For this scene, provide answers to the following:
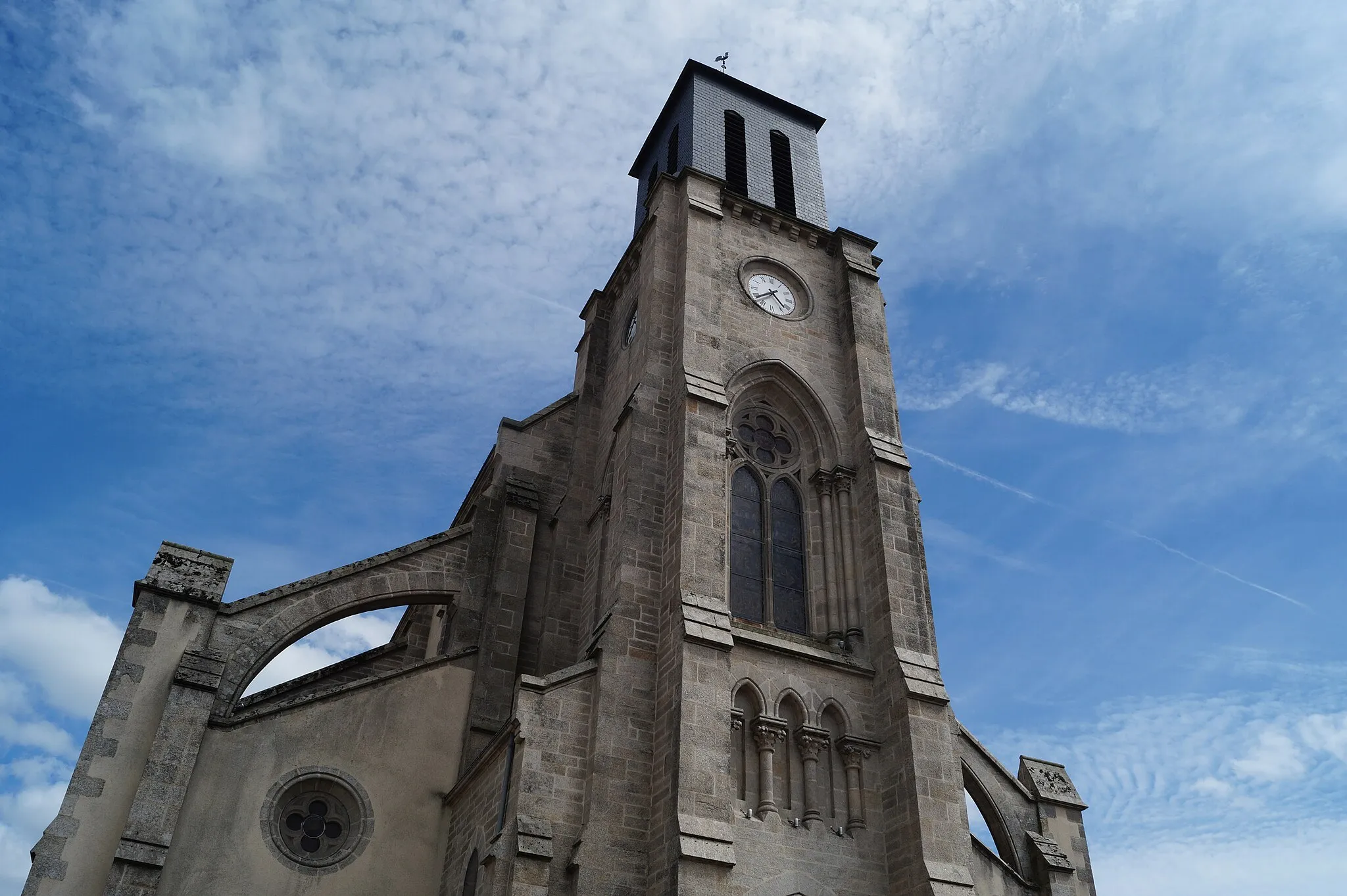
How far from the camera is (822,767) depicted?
Result: 48.1 feet

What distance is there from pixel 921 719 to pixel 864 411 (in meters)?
5.83

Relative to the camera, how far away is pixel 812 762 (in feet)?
47.5

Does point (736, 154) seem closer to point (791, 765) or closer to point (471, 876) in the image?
point (791, 765)

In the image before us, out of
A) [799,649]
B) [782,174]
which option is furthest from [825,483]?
[782,174]

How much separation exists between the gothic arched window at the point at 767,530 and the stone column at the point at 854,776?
2188 millimetres

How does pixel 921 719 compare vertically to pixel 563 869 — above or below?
above

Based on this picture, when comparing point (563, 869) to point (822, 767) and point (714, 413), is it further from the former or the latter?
point (714, 413)

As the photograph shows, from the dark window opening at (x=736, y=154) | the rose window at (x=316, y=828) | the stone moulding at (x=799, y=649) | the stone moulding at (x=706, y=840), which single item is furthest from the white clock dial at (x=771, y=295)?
the rose window at (x=316, y=828)

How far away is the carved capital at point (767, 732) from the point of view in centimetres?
1423

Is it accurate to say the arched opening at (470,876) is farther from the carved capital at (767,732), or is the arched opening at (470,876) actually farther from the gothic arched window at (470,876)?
the carved capital at (767,732)

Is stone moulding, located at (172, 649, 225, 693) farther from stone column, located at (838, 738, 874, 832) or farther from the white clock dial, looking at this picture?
the white clock dial

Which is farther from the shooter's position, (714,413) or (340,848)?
(714,413)

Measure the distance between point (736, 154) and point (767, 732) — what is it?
14.3m

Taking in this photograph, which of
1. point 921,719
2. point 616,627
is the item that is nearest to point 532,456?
point 616,627
